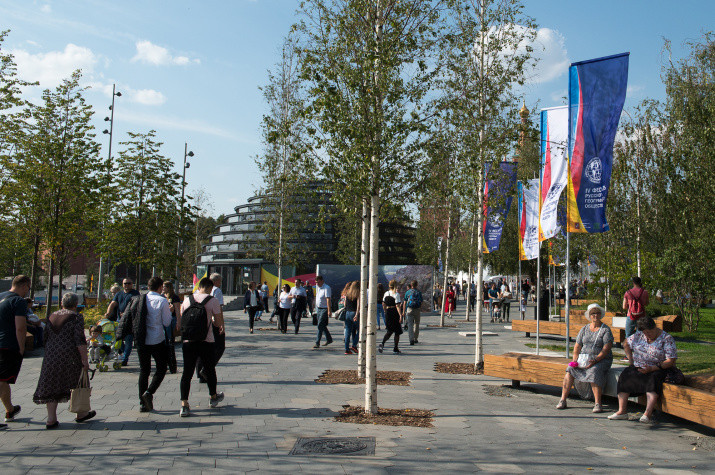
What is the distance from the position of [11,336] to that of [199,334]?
7.24ft

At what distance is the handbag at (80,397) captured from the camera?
7266 mm

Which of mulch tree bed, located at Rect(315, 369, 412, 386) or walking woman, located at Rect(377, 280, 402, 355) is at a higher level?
walking woman, located at Rect(377, 280, 402, 355)

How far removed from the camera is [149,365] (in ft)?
26.9

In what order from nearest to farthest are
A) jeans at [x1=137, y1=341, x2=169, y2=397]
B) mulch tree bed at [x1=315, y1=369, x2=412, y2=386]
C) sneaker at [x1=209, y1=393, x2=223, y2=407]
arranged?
1. jeans at [x1=137, y1=341, x2=169, y2=397]
2. sneaker at [x1=209, y1=393, x2=223, y2=407]
3. mulch tree bed at [x1=315, y1=369, x2=412, y2=386]

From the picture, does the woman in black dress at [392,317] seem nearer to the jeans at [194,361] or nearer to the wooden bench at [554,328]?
the wooden bench at [554,328]

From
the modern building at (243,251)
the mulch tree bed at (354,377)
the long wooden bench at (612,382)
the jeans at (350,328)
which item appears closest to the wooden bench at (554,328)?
the jeans at (350,328)

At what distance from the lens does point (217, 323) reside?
842cm

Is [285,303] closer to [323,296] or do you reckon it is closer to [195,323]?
[323,296]

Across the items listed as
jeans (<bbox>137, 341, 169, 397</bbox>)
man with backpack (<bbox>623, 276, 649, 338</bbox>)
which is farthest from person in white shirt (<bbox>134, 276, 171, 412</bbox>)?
man with backpack (<bbox>623, 276, 649, 338</bbox>)

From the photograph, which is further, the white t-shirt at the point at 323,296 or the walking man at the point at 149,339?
the white t-shirt at the point at 323,296

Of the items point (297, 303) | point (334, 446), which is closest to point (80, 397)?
point (334, 446)

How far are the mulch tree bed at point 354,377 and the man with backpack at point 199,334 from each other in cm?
289

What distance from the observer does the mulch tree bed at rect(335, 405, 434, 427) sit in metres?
7.64

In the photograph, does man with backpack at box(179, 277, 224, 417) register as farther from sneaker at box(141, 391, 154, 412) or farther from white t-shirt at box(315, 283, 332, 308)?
white t-shirt at box(315, 283, 332, 308)
